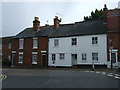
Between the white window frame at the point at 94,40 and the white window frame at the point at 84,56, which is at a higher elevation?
the white window frame at the point at 94,40

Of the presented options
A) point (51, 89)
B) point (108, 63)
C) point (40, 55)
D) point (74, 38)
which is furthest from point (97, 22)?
point (51, 89)

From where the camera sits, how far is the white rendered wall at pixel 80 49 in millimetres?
27922

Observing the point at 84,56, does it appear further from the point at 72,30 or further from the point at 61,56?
the point at 72,30

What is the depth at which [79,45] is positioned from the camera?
30031mm

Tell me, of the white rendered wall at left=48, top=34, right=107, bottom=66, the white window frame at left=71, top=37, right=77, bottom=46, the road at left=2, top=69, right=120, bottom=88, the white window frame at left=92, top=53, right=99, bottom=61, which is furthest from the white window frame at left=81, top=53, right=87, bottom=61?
the road at left=2, top=69, right=120, bottom=88

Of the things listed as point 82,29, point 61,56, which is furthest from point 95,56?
point 61,56

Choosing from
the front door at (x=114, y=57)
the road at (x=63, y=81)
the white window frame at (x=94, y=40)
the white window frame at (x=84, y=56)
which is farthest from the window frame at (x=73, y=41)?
the road at (x=63, y=81)

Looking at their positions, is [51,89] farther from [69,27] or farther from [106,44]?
[69,27]

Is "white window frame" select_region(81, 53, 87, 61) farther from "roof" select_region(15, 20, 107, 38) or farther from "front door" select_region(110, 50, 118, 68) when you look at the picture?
"front door" select_region(110, 50, 118, 68)

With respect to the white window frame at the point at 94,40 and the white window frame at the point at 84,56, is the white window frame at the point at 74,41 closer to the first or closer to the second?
the white window frame at the point at 84,56

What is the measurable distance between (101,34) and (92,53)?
323cm

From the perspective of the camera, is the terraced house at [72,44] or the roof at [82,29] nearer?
the terraced house at [72,44]

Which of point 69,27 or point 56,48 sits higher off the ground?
point 69,27

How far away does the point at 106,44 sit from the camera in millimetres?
27656
